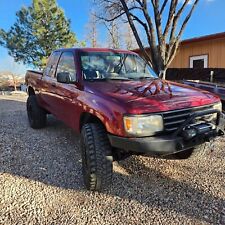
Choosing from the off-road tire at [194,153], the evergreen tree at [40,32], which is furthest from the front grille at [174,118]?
the evergreen tree at [40,32]

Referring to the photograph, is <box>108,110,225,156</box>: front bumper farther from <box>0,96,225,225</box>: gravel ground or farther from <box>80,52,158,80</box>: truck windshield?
<box>80,52,158,80</box>: truck windshield

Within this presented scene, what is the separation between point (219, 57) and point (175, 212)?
1201 cm

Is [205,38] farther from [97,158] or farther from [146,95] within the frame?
[97,158]

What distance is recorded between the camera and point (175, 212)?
3.04 meters

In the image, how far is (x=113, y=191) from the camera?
139 inches

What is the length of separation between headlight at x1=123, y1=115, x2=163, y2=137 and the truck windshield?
4.28 ft

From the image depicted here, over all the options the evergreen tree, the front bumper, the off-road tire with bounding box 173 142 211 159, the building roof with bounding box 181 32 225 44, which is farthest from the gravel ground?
the evergreen tree

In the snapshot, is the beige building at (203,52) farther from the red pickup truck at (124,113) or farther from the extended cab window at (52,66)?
the red pickup truck at (124,113)

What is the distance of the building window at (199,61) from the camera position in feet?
46.7

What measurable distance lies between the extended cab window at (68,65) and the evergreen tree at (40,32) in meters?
19.3

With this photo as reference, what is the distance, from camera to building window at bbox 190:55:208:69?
46.7 feet

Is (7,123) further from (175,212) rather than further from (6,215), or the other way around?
(175,212)

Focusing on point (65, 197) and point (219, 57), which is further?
point (219, 57)

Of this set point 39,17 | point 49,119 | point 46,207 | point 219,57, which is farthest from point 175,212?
point 39,17
